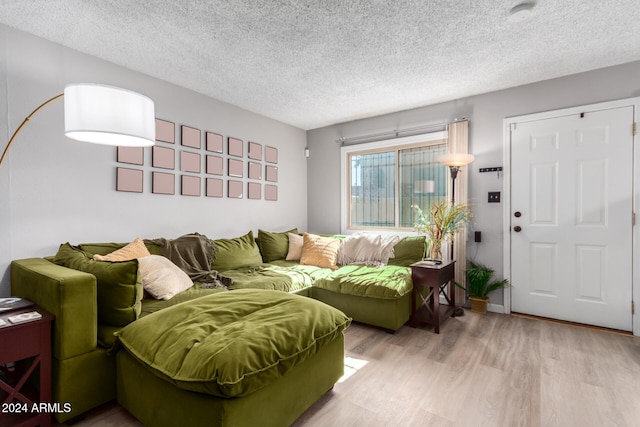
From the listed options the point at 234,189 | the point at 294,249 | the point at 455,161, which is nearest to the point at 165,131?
the point at 234,189

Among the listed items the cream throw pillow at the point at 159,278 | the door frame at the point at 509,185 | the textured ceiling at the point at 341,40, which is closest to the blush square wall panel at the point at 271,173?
the textured ceiling at the point at 341,40

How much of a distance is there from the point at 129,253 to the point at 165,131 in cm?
135

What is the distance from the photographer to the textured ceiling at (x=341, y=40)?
2.03 metres

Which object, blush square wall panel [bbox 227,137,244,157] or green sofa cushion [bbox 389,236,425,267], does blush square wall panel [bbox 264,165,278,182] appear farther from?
green sofa cushion [bbox 389,236,425,267]

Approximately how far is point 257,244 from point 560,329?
11.3ft

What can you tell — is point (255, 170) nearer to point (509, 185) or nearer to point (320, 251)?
point (320, 251)

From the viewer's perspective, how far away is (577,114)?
304 centimetres

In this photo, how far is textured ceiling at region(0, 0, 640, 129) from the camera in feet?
6.67

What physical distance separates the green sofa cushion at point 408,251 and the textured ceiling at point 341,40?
68.1 inches

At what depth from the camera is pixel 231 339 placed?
144 centimetres

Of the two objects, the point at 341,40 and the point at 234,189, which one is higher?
the point at 341,40

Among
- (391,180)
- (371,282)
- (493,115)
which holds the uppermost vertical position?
(493,115)

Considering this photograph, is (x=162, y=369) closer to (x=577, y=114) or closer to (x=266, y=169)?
(x=266, y=169)

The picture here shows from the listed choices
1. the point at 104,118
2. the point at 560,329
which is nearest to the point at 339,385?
the point at 104,118
